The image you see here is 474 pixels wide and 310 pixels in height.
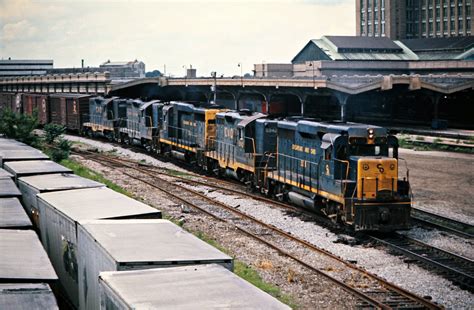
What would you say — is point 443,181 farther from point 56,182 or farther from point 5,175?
point 5,175

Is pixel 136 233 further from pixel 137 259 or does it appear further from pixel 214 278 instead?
pixel 214 278

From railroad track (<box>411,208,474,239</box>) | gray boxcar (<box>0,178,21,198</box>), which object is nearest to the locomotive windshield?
railroad track (<box>411,208,474,239</box>)

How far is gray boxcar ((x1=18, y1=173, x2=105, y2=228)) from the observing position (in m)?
16.2


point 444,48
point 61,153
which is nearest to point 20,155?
point 61,153

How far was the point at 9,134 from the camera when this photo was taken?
40.5m

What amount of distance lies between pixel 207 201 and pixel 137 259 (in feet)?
53.2

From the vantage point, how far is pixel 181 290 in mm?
8211

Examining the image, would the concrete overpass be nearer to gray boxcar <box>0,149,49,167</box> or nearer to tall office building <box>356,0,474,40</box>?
gray boxcar <box>0,149,49,167</box>

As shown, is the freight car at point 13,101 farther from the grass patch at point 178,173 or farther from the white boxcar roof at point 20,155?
the white boxcar roof at point 20,155

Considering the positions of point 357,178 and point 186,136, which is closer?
point 357,178

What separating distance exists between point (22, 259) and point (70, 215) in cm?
225

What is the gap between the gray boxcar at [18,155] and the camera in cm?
2275

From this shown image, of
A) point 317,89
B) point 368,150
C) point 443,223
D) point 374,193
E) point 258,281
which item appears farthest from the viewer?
point 317,89

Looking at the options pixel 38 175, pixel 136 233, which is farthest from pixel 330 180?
pixel 136 233
